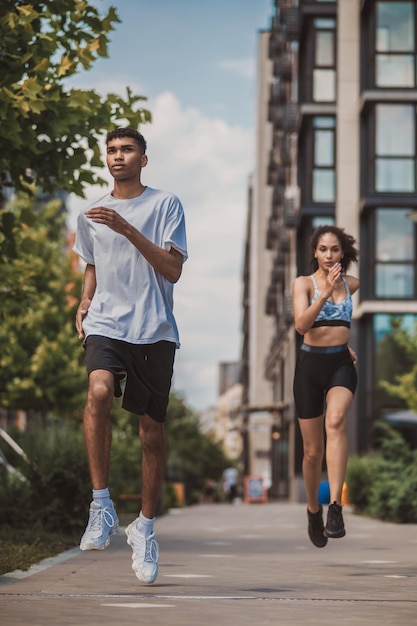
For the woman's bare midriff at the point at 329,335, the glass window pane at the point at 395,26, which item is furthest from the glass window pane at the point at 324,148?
the woman's bare midriff at the point at 329,335

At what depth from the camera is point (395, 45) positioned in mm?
40781

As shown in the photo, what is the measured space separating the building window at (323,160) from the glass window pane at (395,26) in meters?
3.34

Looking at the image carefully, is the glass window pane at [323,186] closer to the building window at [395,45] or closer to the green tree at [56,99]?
the building window at [395,45]

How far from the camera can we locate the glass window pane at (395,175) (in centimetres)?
4003

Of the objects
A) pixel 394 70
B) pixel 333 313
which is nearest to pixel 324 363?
pixel 333 313

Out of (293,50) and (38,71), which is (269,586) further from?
(293,50)

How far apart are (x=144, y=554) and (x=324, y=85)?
37.7m

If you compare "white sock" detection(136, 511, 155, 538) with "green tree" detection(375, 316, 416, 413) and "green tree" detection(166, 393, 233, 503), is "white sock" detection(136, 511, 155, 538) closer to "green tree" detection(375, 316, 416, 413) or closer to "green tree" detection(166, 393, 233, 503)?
"green tree" detection(375, 316, 416, 413)

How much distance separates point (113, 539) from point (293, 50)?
3945 centimetres

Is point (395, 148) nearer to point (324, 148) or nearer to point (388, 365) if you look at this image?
point (324, 148)

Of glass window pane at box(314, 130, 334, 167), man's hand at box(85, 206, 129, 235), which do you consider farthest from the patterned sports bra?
glass window pane at box(314, 130, 334, 167)

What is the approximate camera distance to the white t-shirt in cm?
683

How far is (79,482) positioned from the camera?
13984 mm

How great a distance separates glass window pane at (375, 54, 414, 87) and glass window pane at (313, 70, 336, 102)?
2614mm
